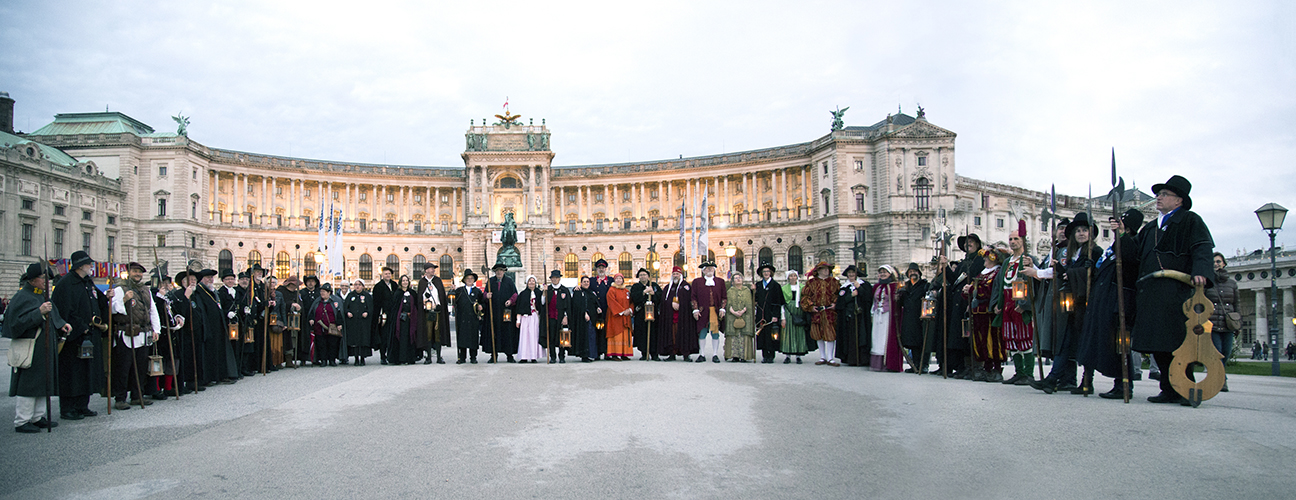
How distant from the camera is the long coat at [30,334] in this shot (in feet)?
24.9

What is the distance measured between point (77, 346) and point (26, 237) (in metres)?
47.6

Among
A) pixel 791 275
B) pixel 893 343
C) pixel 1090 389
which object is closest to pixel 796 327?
pixel 791 275

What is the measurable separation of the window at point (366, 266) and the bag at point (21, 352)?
214 ft

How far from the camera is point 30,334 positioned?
780 cm

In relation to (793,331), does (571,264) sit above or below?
above

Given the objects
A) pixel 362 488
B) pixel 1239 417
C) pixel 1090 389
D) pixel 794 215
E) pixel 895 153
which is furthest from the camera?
pixel 794 215

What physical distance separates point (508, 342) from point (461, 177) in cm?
6057

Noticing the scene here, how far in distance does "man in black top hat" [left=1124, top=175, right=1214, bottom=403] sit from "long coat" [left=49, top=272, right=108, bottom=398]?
11726 millimetres

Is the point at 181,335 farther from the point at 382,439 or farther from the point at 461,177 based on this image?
the point at 461,177

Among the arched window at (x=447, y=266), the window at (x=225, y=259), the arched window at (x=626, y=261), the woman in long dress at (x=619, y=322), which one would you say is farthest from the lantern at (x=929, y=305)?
the window at (x=225, y=259)

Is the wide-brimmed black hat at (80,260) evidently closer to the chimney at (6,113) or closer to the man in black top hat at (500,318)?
the man in black top hat at (500,318)

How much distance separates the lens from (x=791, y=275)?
16.5 meters

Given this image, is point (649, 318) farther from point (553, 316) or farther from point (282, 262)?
point (282, 262)

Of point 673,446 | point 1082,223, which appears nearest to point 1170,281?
point 1082,223
